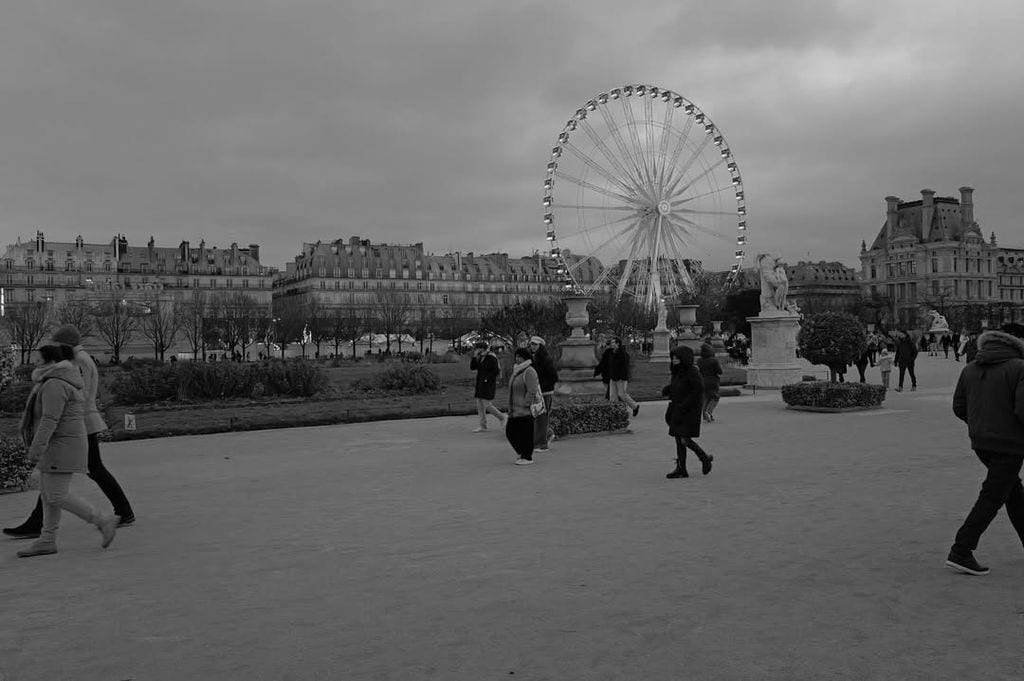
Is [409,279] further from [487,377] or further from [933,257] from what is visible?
[487,377]

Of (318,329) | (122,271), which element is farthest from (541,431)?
(122,271)

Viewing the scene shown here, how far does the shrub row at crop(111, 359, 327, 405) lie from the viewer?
2339cm

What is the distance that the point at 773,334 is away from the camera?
26656 millimetres

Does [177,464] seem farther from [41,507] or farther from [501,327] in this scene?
[501,327]

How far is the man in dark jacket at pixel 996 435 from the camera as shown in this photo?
6004mm

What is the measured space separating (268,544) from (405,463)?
16.3ft

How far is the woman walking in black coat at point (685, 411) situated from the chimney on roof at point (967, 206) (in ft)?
468

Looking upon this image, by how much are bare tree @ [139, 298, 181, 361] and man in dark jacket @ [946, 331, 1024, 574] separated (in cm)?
5594

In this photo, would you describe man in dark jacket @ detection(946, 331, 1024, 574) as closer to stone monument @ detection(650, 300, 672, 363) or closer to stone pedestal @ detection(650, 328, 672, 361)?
stone monument @ detection(650, 300, 672, 363)

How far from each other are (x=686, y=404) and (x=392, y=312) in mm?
75974

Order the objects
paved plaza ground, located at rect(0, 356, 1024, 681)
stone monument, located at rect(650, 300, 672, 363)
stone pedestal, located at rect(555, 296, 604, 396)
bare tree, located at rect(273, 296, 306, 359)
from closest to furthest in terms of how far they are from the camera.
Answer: paved plaza ground, located at rect(0, 356, 1024, 681)
stone pedestal, located at rect(555, 296, 604, 396)
stone monument, located at rect(650, 300, 672, 363)
bare tree, located at rect(273, 296, 306, 359)

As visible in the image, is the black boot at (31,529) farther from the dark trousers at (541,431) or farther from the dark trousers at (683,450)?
the dark trousers at (541,431)

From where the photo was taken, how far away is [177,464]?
12836mm

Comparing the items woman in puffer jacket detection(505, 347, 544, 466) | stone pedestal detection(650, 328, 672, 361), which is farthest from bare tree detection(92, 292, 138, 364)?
woman in puffer jacket detection(505, 347, 544, 466)
